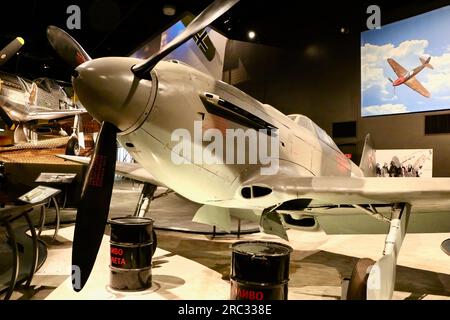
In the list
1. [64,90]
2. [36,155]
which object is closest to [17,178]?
[36,155]

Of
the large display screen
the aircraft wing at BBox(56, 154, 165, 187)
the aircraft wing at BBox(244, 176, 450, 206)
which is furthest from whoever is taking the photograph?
the large display screen

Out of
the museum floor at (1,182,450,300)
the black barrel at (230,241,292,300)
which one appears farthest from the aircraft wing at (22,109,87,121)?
the black barrel at (230,241,292,300)

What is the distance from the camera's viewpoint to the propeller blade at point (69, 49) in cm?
353

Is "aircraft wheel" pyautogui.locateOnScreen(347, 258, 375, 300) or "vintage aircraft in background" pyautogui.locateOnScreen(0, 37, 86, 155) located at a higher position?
"vintage aircraft in background" pyautogui.locateOnScreen(0, 37, 86, 155)

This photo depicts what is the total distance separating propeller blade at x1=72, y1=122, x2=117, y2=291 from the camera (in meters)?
2.60

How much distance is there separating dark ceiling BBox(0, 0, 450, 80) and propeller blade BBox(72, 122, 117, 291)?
5662 mm

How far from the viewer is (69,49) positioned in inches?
140

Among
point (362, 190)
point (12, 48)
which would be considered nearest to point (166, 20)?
point (12, 48)

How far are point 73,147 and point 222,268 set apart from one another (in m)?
5.31

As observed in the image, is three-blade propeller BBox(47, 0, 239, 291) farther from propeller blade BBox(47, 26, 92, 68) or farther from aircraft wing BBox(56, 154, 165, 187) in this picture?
aircraft wing BBox(56, 154, 165, 187)

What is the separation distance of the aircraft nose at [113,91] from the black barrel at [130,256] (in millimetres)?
1091

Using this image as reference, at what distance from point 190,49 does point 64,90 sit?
348 inches

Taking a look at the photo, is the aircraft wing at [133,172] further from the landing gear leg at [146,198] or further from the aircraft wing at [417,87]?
the aircraft wing at [417,87]
